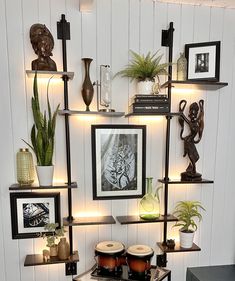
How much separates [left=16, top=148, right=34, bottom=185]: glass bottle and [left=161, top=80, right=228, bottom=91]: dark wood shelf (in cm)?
106

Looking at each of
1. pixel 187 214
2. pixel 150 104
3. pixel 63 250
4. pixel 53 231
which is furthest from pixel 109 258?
pixel 150 104

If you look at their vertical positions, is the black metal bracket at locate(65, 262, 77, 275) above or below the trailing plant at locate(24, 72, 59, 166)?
below

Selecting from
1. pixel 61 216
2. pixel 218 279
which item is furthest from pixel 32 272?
pixel 218 279

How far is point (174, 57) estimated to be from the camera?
1814 mm

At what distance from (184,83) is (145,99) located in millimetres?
305

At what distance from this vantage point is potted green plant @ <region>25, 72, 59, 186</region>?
5.17 ft

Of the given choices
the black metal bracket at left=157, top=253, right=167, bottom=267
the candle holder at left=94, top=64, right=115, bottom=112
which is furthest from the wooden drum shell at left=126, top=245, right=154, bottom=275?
the candle holder at left=94, top=64, right=115, bottom=112

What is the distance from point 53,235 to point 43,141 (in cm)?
66

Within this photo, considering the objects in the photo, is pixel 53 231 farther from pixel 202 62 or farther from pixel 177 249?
pixel 202 62

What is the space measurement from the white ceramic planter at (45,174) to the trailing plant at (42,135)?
3 cm

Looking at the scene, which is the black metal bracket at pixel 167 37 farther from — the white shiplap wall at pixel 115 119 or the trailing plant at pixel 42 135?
the trailing plant at pixel 42 135

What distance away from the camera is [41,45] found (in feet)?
5.13

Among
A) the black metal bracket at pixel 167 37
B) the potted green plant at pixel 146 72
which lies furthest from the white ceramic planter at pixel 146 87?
the black metal bracket at pixel 167 37

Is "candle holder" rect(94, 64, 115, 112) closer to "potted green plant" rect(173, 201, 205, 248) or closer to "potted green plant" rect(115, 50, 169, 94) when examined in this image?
"potted green plant" rect(115, 50, 169, 94)
